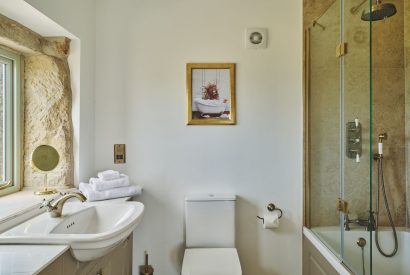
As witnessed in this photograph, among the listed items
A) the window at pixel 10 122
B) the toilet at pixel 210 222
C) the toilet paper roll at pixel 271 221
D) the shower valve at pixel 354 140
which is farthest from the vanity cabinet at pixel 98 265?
the shower valve at pixel 354 140

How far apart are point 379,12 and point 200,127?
136 centimetres

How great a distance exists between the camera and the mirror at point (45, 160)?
1.58m

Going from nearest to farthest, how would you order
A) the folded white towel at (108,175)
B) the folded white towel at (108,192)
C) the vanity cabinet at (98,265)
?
the vanity cabinet at (98,265) → the folded white towel at (108,192) → the folded white towel at (108,175)

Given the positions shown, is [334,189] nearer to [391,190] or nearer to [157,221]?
[391,190]

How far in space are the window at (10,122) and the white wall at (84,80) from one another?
0.34 meters

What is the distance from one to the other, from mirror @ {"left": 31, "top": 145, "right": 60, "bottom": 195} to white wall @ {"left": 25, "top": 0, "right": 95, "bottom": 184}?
18cm

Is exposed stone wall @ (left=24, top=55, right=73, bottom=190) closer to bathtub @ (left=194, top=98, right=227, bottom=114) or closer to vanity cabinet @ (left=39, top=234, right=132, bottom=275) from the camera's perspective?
vanity cabinet @ (left=39, top=234, right=132, bottom=275)

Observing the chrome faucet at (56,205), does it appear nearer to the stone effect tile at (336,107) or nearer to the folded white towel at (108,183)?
the folded white towel at (108,183)

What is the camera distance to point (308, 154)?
75.8 inches

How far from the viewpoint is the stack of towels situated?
1.65m

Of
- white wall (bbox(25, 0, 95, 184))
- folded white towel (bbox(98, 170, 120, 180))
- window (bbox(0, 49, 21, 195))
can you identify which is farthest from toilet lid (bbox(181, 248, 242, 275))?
window (bbox(0, 49, 21, 195))

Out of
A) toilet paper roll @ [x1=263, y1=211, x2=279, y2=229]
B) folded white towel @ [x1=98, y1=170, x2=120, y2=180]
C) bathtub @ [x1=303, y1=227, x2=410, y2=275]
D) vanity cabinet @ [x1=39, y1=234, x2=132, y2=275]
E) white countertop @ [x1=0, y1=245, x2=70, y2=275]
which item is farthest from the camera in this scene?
toilet paper roll @ [x1=263, y1=211, x2=279, y2=229]

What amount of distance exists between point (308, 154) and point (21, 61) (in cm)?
212

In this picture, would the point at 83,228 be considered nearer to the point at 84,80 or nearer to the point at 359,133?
the point at 84,80
